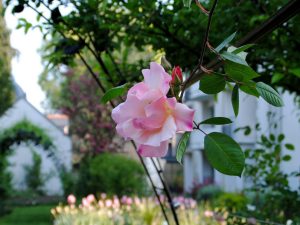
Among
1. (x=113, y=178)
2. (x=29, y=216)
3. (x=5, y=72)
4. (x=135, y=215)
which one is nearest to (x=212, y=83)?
(x=135, y=215)

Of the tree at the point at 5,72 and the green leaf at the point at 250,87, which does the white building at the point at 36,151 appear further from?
the green leaf at the point at 250,87

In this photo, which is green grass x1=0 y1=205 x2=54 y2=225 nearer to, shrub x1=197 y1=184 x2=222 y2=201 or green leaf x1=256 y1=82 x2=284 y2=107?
shrub x1=197 y1=184 x2=222 y2=201

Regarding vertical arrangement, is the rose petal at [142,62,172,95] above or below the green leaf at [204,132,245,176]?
above

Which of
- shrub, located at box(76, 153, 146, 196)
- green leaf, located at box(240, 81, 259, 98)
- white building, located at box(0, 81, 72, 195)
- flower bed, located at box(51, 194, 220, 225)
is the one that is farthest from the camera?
white building, located at box(0, 81, 72, 195)

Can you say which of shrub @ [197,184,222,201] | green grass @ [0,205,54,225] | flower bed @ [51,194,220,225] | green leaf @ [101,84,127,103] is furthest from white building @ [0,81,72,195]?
green leaf @ [101,84,127,103]

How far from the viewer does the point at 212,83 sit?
695 millimetres

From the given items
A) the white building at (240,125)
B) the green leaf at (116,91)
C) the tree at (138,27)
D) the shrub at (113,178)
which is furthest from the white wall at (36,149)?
the green leaf at (116,91)

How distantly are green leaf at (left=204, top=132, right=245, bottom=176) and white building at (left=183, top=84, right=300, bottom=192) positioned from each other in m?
0.43

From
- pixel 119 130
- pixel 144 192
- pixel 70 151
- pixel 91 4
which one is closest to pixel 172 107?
pixel 119 130

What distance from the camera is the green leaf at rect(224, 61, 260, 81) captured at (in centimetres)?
65

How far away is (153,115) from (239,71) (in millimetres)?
151

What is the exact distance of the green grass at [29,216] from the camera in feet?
38.5

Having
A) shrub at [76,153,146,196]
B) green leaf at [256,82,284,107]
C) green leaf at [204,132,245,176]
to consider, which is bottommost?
shrub at [76,153,146,196]

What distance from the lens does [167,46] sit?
2135mm
